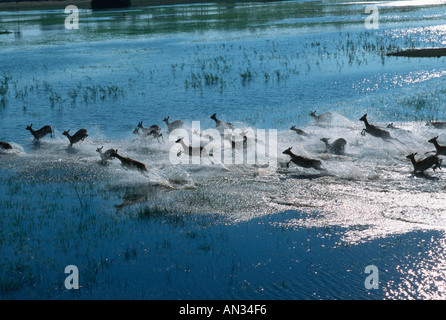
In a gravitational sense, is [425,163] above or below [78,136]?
below

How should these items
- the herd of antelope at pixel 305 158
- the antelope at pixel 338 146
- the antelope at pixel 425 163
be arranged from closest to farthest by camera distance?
the antelope at pixel 425 163 < the herd of antelope at pixel 305 158 < the antelope at pixel 338 146

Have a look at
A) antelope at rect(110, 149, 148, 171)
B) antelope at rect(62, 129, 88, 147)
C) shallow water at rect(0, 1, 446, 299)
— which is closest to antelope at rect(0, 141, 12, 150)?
shallow water at rect(0, 1, 446, 299)

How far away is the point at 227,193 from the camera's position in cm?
1287

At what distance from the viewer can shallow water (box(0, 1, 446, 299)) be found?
900cm

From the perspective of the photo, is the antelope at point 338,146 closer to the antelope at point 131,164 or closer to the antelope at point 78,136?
the antelope at point 131,164

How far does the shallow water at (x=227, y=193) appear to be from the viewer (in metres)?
9.00

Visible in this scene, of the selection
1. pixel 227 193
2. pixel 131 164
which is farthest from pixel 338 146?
pixel 131 164

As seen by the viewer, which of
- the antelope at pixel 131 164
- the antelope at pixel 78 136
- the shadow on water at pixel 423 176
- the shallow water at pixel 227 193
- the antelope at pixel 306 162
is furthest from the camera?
the antelope at pixel 78 136

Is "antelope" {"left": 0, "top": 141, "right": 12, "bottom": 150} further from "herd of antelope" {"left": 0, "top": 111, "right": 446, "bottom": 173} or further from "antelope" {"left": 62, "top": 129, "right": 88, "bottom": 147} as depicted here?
"antelope" {"left": 62, "top": 129, "right": 88, "bottom": 147}

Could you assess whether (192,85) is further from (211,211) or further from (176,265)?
(176,265)

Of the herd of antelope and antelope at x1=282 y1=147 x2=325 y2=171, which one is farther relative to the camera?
antelope at x1=282 y1=147 x2=325 y2=171

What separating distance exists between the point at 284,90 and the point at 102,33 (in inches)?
1399

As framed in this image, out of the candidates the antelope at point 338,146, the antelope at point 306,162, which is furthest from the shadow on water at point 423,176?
the antelope at point 338,146

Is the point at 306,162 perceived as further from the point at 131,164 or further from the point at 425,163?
the point at 131,164
